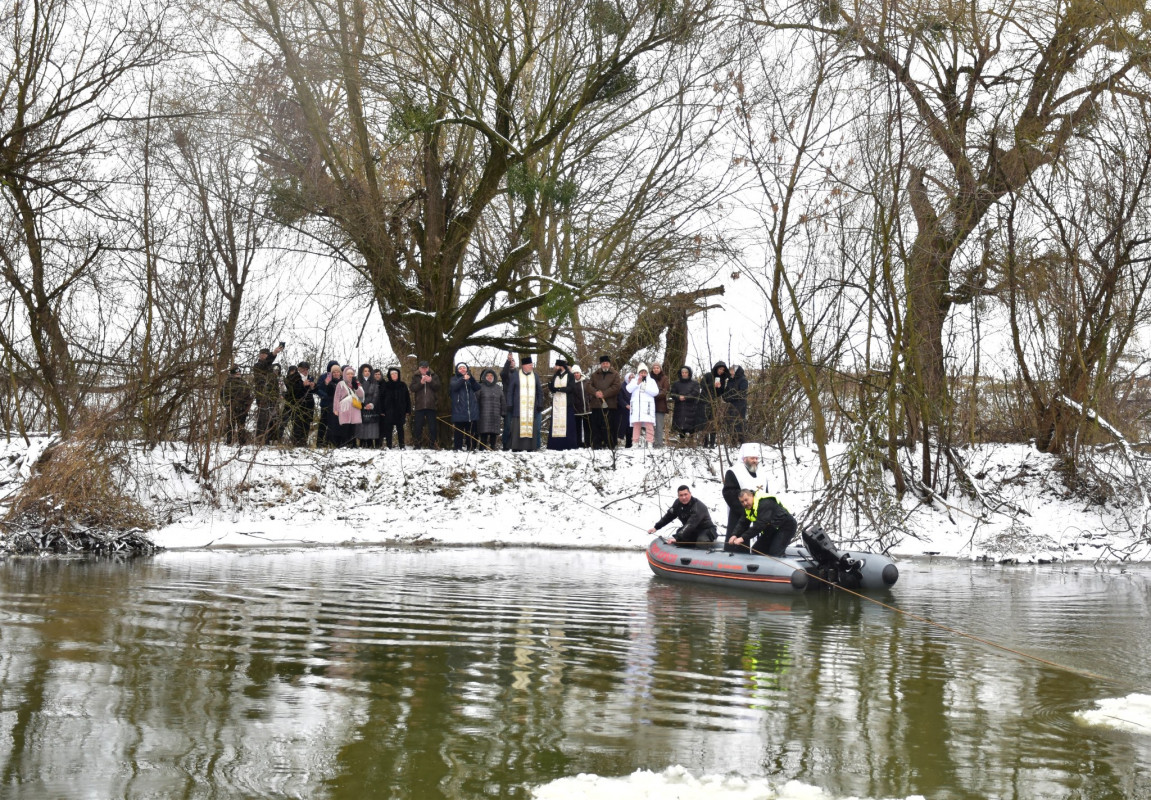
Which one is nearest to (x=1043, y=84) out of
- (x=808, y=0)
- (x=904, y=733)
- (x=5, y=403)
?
(x=808, y=0)

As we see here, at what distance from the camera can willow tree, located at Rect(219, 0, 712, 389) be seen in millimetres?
20641

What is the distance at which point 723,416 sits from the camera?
22.8 metres

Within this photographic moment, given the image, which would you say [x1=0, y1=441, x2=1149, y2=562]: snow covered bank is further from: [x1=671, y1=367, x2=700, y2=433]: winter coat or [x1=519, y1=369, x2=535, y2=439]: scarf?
[x1=671, y1=367, x2=700, y2=433]: winter coat

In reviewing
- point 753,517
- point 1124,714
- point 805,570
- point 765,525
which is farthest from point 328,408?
point 1124,714

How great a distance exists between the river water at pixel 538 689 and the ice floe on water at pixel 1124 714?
0.38 ft

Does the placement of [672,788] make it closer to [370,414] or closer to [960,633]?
[960,633]

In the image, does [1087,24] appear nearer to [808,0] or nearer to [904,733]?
[808,0]

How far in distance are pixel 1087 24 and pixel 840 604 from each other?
40.0 feet

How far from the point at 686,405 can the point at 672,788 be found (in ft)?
56.7

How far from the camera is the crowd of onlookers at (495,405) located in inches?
883

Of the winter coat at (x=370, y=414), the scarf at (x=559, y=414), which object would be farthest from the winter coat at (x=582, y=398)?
the winter coat at (x=370, y=414)

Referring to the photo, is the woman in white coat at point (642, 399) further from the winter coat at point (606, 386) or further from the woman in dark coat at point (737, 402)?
the woman in dark coat at point (737, 402)

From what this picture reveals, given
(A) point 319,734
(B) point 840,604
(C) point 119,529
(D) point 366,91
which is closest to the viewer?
(A) point 319,734

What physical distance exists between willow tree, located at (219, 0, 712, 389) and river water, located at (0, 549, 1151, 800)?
9.57 meters
